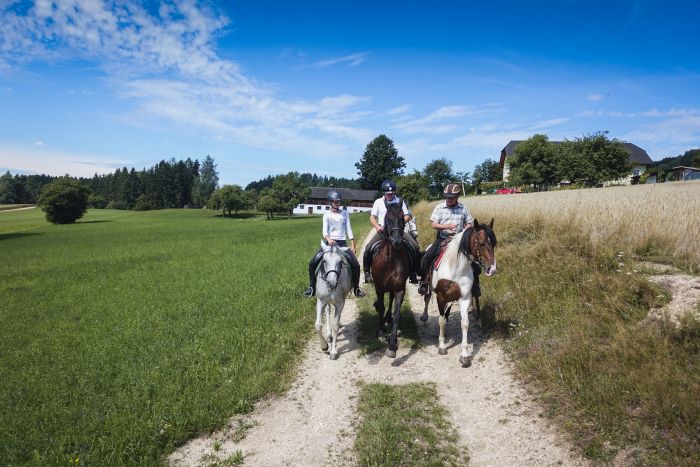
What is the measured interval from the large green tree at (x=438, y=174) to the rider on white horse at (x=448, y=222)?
86158 millimetres

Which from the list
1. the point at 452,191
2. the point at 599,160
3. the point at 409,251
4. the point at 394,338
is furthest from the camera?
the point at 599,160

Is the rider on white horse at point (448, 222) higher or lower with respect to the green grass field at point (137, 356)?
higher

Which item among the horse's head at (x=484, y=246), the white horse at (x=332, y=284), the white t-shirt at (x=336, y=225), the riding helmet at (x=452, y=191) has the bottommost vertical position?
the white horse at (x=332, y=284)

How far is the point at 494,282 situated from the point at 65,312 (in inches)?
605

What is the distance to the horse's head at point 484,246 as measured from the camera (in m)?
A: 7.31

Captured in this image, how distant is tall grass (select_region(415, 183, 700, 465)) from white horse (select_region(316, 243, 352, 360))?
12.9 ft

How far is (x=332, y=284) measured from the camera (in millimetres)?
8047

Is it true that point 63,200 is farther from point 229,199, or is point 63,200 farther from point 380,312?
point 380,312

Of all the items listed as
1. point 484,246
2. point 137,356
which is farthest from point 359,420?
point 137,356

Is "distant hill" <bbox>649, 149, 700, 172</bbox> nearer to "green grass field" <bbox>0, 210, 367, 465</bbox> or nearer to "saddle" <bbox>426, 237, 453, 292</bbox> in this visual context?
"saddle" <bbox>426, 237, 453, 292</bbox>

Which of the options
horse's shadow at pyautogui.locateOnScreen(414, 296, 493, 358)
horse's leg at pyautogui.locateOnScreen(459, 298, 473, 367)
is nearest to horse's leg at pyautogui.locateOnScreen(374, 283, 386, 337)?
horse's shadow at pyautogui.locateOnScreen(414, 296, 493, 358)

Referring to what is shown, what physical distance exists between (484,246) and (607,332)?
268 centimetres

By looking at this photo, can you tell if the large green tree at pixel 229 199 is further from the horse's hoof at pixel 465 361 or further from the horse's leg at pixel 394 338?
the horse's hoof at pixel 465 361

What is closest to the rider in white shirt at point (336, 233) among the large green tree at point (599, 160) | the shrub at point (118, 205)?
the large green tree at point (599, 160)
